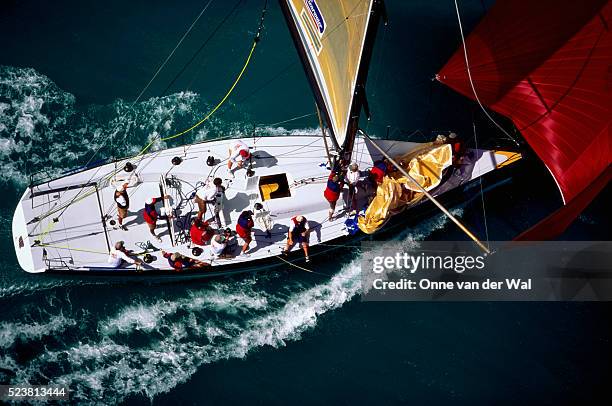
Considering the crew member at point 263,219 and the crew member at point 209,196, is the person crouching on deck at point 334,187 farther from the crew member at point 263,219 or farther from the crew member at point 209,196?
the crew member at point 209,196

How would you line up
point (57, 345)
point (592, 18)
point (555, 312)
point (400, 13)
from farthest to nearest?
point (400, 13) → point (555, 312) → point (57, 345) → point (592, 18)

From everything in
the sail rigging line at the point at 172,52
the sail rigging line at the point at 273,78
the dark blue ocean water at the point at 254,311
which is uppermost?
the sail rigging line at the point at 172,52

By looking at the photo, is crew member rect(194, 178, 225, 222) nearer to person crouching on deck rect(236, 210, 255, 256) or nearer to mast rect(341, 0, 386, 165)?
person crouching on deck rect(236, 210, 255, 256)

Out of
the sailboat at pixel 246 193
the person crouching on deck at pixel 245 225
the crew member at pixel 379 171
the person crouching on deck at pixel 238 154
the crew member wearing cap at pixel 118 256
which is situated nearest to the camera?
the crew member wearing cap at pixel 118 256

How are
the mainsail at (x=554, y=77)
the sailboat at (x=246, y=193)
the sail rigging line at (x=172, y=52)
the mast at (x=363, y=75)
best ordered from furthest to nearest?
1. the sail rigging line at (x=172, y=52)
2. the sailboat at (x=246, y=193)
3. the mainsail at (x=554, y=77)
4. the mast at (x=363, y=75)

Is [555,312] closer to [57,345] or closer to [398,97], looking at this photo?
[398,97]

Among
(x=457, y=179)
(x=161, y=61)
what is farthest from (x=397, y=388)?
(x=161, y=61)

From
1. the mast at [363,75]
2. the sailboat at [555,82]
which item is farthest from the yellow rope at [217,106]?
the sailboat at [555,82]
